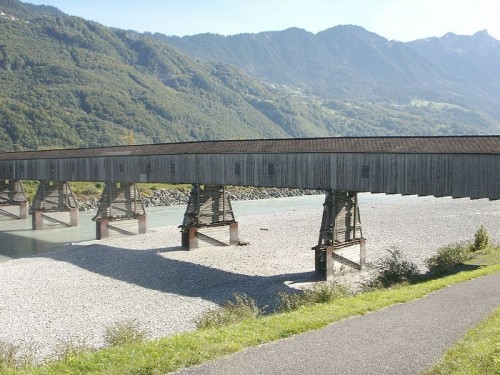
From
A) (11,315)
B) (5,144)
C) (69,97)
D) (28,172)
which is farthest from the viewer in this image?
(69,97)

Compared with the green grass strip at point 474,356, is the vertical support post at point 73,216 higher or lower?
lower

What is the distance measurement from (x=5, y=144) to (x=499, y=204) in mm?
80503

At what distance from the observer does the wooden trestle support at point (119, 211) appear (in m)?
31.6

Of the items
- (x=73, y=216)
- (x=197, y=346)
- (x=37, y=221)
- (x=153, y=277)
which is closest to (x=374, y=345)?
(x=197, y=346)

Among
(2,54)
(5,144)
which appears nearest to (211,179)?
(5,144)

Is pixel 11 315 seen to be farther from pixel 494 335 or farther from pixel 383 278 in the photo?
pixel 494 335

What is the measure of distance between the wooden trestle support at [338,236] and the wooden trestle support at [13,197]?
1330 inches

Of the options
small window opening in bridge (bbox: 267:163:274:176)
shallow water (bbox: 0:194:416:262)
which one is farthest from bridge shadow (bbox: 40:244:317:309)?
small window opening in bridge (bbox: 267:163:274:176)

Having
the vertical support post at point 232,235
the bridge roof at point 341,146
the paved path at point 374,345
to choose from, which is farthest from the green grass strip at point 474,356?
the vertical support post at point 232,235

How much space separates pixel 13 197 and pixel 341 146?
35.6 meters

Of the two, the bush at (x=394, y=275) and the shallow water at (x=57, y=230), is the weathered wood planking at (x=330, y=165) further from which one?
the shallow water at (x=57, y=230)

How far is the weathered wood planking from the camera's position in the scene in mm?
16938

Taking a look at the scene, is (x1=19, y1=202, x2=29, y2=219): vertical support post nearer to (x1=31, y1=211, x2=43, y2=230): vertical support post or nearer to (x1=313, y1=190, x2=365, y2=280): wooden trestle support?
(x1=31, y1=211, x2=43, y2=230): vertical support post

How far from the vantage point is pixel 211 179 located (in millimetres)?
26047
